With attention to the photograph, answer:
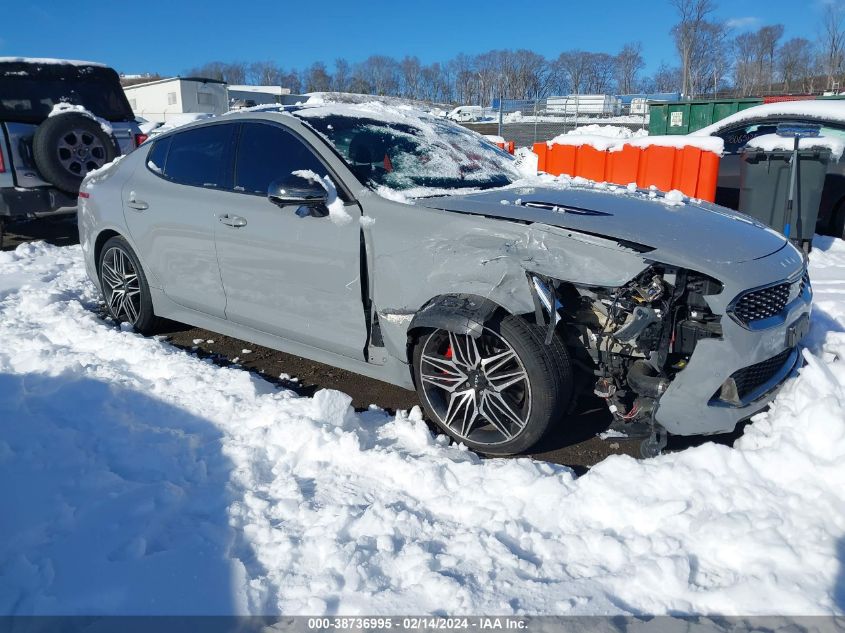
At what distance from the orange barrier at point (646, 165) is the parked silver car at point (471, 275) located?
12.9ft

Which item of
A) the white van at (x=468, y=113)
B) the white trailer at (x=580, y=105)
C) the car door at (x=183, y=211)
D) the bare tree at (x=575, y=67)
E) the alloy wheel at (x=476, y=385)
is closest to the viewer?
the alloy wheel at (x=476, y=385)

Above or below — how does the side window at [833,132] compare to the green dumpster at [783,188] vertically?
above

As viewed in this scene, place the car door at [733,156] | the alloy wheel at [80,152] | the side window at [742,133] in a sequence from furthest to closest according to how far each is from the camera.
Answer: the side window at [742,133] → the car door at [733,156] → the alloy wheel at [80,152]

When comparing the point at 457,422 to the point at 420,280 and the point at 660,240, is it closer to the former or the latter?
the point at 420,280

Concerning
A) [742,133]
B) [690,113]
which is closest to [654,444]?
[742,133]

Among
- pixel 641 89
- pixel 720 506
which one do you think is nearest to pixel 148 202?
pixel 720 506

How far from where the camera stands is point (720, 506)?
2.60m

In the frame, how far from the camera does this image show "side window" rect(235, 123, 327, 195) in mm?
3713

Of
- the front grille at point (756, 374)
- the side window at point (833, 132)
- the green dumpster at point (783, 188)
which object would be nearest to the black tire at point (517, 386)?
the front grille at point (756, 374)

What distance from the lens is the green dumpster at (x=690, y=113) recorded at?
16328 mm

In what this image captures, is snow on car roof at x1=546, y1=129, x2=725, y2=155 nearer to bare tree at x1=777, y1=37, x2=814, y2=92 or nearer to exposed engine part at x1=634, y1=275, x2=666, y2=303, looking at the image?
exposed engine part at x1=634, y1=275, x2=666, y2=303

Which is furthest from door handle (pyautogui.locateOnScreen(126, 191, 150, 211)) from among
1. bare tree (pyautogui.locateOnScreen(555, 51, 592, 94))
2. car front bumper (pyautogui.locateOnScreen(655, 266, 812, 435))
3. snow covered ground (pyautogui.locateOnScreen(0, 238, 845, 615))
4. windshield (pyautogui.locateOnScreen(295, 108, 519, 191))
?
bare tree (pyautogui.locateOnScreen(555, 51, 592, 94))

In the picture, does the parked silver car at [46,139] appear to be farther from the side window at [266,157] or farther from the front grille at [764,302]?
the front grille at [764,302]

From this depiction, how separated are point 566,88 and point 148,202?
284 ft
